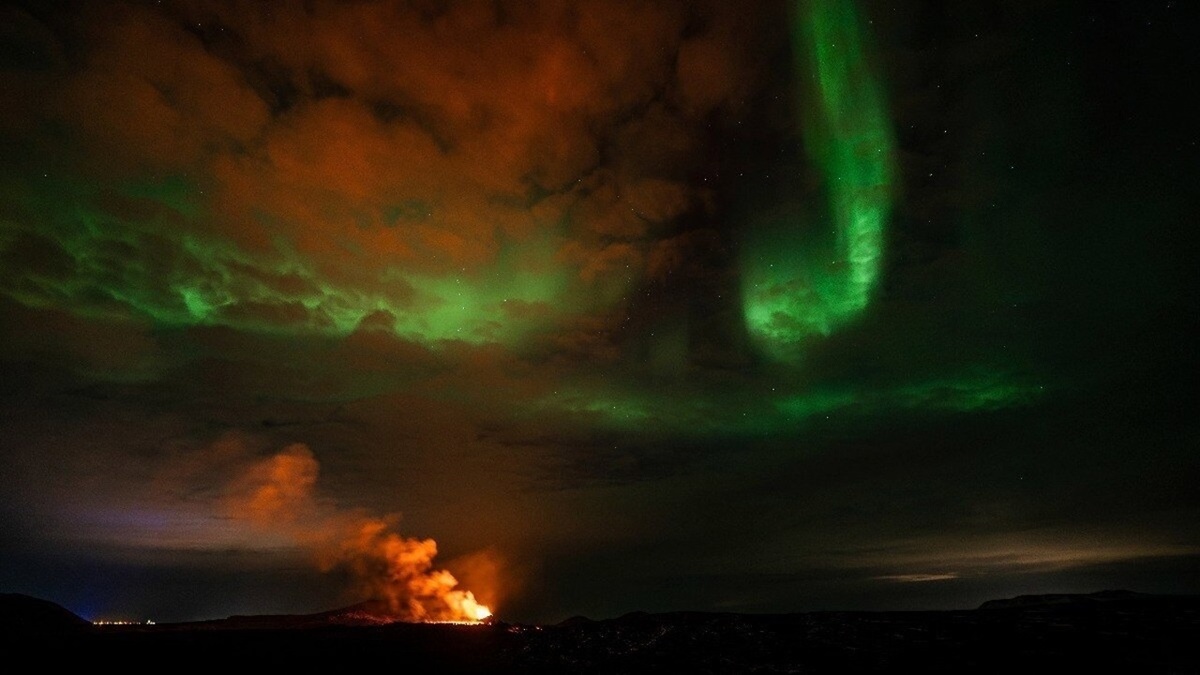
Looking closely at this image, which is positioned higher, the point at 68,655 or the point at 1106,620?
the point at 68,655

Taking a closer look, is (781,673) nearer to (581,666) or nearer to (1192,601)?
(581,666)

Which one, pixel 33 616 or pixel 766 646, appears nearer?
pixel 766 646

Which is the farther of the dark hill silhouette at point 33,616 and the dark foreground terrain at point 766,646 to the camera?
the dark hill silhouette at point 33,616

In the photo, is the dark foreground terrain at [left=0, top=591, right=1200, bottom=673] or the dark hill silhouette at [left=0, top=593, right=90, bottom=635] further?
the dark hill silhouette at [left=0, top=593, right=90, bottom=635]

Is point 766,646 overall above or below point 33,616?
below

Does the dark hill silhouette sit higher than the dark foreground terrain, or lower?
higher

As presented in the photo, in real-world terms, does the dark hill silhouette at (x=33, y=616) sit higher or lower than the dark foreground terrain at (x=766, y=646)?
higher

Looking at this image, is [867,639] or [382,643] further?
→ [382,643]

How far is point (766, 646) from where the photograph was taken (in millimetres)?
37906

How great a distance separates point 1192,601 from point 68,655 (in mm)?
85863

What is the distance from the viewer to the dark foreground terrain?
30.8 meters

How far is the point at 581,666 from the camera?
3450cm

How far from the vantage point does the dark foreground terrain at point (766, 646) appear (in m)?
30.8

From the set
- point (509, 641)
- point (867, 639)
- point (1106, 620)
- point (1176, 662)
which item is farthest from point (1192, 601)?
point (509, 641)
